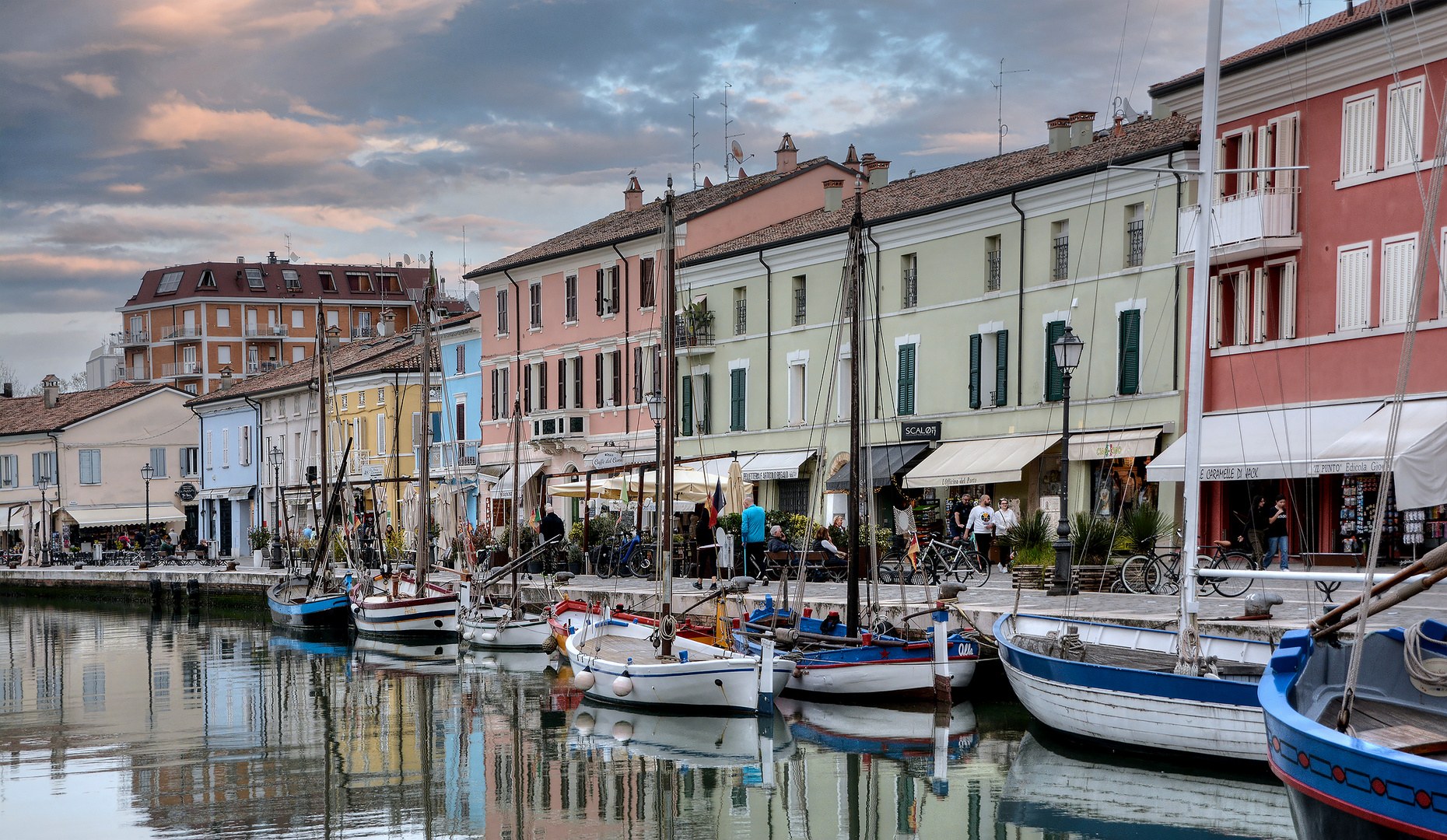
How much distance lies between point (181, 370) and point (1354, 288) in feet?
320

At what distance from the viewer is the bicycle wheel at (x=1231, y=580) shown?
923 inches

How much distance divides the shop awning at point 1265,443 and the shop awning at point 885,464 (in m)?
8.51

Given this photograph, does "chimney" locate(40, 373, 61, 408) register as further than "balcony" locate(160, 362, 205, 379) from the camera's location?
No

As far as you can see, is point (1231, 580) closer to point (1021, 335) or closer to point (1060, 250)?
point (1060, 250)

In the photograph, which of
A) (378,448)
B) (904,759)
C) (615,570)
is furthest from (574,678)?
(378,448)

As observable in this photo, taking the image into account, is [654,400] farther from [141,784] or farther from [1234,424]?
[141,784]

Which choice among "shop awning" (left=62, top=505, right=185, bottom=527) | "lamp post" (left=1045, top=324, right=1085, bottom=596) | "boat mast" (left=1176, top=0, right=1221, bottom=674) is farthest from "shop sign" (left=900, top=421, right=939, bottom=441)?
"shop awning" (left=62, top=505, right=185, bottom=527)

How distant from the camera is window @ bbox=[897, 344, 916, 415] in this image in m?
41.3

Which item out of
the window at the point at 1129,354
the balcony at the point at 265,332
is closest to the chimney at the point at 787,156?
the window at the point at 1129,354

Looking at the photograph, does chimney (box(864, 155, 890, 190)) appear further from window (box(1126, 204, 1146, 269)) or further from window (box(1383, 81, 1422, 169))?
window (box(1383, 81, 1422, 169))

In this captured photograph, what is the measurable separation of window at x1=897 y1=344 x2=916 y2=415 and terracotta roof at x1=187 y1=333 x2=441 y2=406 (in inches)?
1007

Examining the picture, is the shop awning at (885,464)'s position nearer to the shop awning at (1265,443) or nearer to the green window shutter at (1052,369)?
the green window shutter at (1052,369)

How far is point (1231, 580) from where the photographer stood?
943 inches

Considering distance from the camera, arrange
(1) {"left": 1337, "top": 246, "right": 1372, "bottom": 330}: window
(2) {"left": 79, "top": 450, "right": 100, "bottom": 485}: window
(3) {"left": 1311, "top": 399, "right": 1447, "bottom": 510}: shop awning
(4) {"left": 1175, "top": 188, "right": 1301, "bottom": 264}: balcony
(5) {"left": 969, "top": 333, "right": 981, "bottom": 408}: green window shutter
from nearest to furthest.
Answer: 1. (3) {"left": 1311, "top": 399, "right": 1447, "bottom": 510}: shop awning
2. (1) {"left": 1337, "top": 246, "right": 1372, "bottom": 330}: window
3. (4) {"left": 1175, "top": 188, "right": 1301, "bottom": 264}: balcony
4. (5) {"left": 969, "top": 333, "right": 981, "bottom": 408}: green window shutter
5. (2) {"left": 79, "top": 450, "right": 100, "bottom": 485}: window
